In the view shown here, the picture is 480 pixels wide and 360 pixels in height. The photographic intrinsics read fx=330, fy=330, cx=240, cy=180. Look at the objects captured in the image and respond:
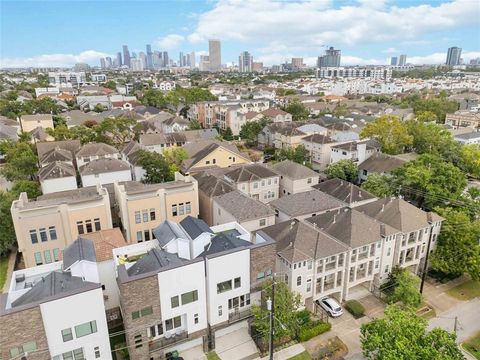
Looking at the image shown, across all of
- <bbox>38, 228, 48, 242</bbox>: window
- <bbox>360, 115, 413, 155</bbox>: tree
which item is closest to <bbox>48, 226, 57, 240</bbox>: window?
<bbox>38, 228, 48, 242</bbox>: window

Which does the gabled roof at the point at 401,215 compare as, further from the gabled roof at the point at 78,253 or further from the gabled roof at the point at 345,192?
the gabled roof at the point at 78,253

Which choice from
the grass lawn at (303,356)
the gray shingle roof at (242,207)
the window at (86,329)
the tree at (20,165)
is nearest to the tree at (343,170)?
the gray shingle roof at (242,207)

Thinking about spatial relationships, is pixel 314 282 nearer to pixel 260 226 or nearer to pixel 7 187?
pixel 260 226

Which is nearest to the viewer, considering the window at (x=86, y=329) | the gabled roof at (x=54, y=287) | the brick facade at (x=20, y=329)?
the brick facade at (x=20, y=329)

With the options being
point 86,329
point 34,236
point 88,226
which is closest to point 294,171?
point 88,226

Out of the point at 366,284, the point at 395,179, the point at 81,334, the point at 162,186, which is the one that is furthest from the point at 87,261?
the point at 395,179

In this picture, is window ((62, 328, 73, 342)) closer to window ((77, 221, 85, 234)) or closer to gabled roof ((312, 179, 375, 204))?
window ((77, 221, 85, 234))
